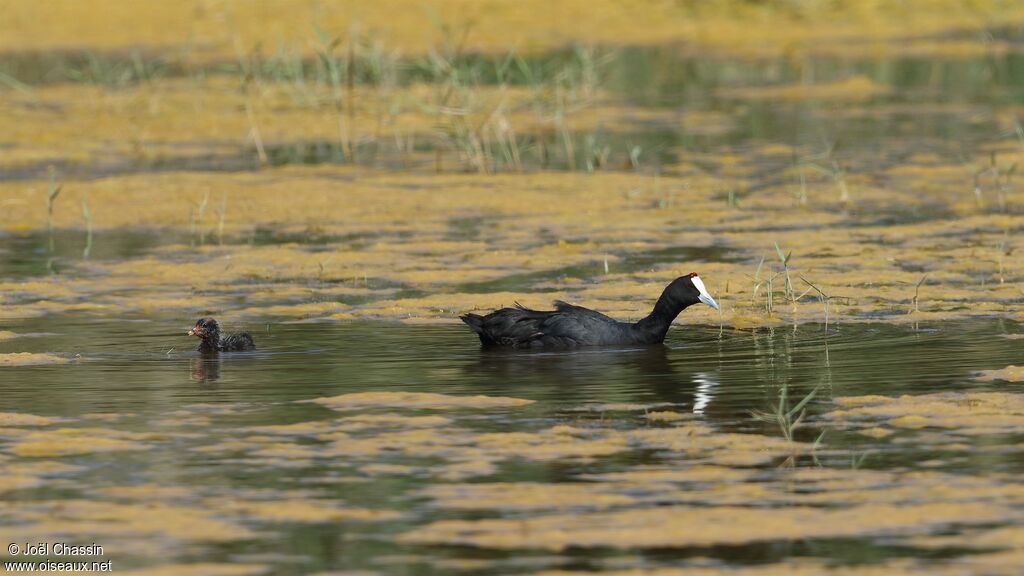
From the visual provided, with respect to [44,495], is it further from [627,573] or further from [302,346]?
[302,346]

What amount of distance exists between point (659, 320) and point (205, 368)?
9.00 feet

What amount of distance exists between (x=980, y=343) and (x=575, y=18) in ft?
81.6

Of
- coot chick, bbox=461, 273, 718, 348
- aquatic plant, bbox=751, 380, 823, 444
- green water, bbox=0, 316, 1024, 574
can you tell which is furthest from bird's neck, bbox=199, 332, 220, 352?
aquatic plant, bbox=751, 380, 823, 444

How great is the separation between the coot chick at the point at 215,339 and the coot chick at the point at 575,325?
4.39ft

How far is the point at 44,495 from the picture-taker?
26.6ft

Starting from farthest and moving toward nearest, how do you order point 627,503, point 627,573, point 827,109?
1. point 827,109
2. point 627,503
3. point 627,573

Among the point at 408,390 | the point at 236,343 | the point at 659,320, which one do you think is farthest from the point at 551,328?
the point at 236,343

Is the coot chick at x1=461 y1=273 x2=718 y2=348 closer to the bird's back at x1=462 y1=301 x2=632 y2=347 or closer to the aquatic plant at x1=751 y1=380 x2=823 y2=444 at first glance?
the bird's back at x1=462 y1=301 x2=632 y2=347

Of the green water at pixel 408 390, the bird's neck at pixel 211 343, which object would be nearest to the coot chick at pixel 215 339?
the bird's neck at pixel 211 343

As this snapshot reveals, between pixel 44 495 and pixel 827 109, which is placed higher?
pixel 827 109

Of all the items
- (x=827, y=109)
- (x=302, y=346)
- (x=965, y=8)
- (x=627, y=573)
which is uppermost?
(x=965, y=8)

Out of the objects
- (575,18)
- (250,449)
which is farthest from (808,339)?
(575,18)

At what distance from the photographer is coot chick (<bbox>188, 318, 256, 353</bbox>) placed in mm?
11656

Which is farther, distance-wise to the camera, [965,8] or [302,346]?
[965,8]
